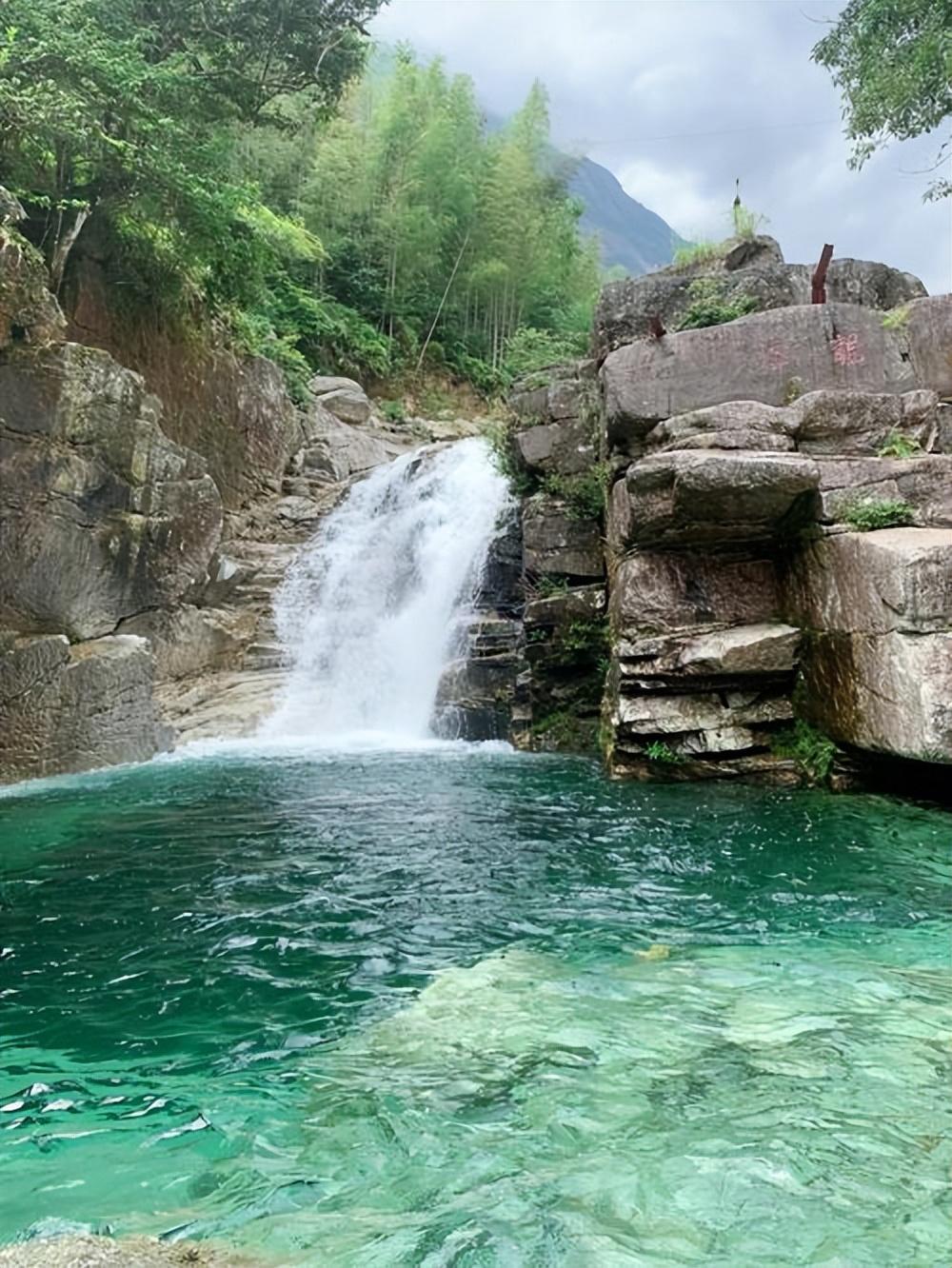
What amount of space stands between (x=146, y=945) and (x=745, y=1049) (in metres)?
2.80

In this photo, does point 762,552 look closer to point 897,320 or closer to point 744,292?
point 897,320

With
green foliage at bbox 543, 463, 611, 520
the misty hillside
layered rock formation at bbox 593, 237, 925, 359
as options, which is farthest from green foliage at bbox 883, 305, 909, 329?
the misty hillside

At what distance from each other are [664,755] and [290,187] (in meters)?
25.3

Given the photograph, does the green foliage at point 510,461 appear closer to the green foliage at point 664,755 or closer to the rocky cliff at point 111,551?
the rocky cliff at point 111,551

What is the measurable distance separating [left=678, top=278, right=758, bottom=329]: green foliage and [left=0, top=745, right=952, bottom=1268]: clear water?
21.1ft

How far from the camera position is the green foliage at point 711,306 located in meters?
10.6

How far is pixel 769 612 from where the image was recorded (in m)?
8.88

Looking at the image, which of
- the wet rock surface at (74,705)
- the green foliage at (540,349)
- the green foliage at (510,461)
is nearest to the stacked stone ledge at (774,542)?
the green foliage at (510,461)

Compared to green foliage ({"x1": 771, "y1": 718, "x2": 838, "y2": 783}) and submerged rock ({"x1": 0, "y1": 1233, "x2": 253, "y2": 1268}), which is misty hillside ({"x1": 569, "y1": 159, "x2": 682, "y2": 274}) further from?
submerged rock ({"x1": 0, "y1": 1233, "x2": 253, "y2": 1268})

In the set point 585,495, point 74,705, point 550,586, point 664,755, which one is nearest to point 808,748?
point 664,755

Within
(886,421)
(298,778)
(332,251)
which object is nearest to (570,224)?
(332,251)

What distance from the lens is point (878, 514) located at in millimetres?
7953

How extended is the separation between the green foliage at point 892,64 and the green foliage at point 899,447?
17.9 feet

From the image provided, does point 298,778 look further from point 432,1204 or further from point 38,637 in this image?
point 432,1204
